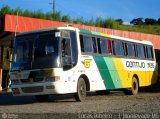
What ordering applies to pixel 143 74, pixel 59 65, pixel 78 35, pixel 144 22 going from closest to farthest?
1. pixel 59 65
2. pixel 78 35
3. pixel 143 74
4. pixel 144 22

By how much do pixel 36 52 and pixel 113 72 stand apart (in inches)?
220

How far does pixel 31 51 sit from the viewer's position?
18.0m

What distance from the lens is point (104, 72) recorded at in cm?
2125

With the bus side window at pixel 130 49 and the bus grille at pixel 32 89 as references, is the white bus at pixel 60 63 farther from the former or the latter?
the bus side window at pixel 130 49

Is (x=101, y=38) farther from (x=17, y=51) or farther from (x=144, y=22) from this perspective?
(x=144, y=22)

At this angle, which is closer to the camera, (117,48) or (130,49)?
(117,48)

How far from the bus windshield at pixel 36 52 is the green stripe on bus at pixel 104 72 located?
3.10m

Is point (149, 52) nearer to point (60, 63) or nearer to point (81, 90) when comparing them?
point (81, 90)

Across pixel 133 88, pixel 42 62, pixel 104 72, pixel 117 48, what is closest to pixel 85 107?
pixel 42 62

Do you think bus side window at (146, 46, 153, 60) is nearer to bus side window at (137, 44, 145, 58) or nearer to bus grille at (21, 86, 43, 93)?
bus side window at (137, 44, 145, 58)

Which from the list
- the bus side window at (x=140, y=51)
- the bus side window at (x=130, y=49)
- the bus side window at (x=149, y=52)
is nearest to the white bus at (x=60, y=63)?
the bus side window at (x=130, y=49)

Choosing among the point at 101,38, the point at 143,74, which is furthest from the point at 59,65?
the point at 143,74

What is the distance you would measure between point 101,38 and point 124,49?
121 inches

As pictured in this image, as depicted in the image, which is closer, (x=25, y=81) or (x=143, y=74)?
(x=25, y=81)
